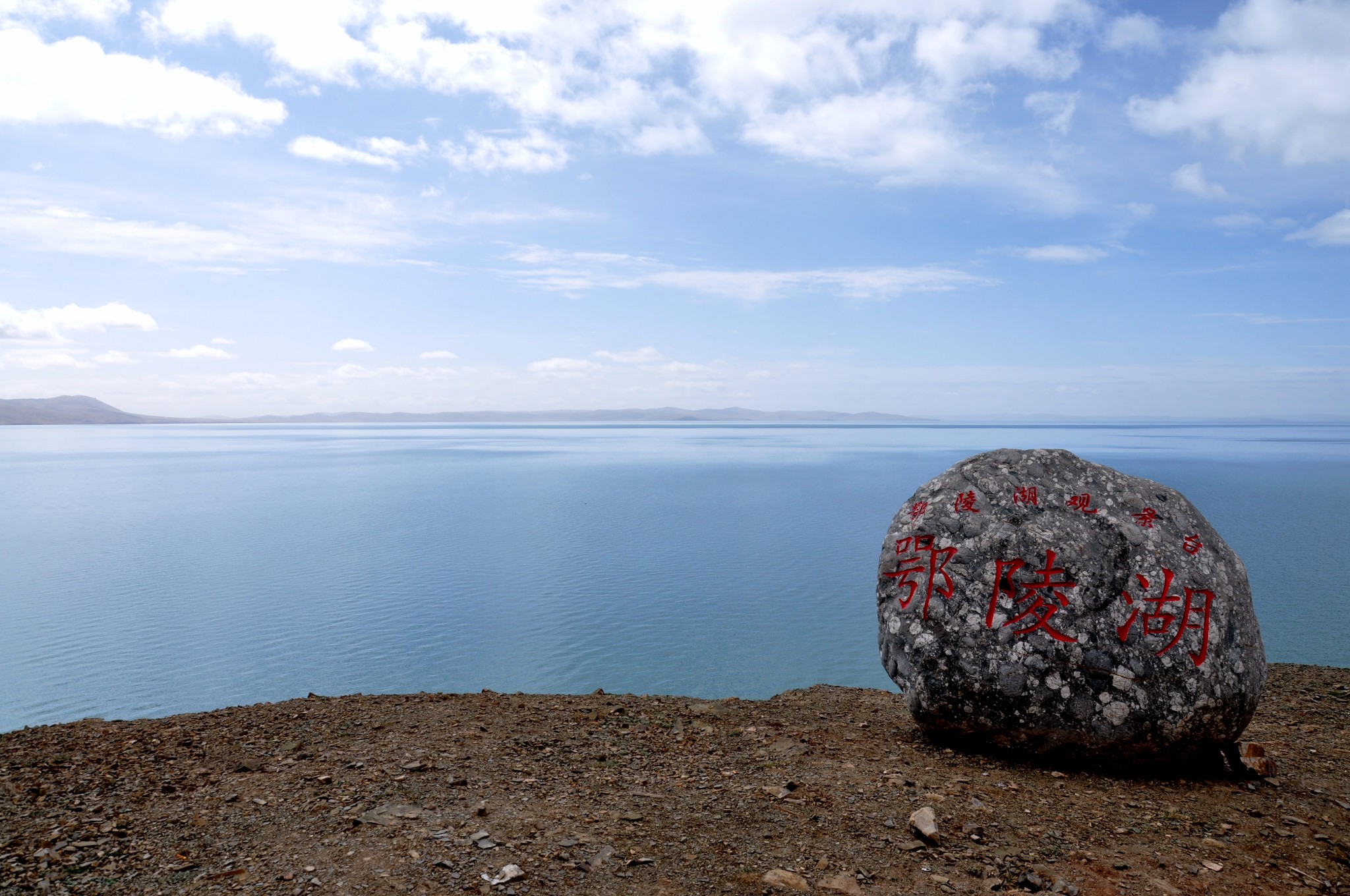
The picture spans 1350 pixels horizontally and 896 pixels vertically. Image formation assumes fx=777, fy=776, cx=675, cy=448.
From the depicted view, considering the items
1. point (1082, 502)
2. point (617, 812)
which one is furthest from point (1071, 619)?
point (617, 812)

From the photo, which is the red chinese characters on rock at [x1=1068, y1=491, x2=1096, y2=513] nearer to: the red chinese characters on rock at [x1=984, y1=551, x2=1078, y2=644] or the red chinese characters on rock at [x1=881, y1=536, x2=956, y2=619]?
the red chinese characters on rock at [x1=984, y1=551, x2=1078, y2=644]

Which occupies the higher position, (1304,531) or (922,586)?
(922,586)

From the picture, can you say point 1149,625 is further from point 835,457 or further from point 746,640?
point 835,457

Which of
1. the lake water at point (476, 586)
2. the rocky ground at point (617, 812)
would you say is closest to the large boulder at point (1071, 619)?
the rocky ground at point (617, 812)

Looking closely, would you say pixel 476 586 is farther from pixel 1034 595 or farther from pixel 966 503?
pixel 1034 595

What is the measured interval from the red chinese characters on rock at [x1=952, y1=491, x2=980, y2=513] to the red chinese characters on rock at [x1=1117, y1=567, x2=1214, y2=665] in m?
Result: 1.56

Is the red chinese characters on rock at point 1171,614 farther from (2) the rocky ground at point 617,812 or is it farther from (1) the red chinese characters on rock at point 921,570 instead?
(1) the red chinese characters on rock at point 921,570

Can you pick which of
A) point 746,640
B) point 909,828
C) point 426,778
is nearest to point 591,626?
point 746,640

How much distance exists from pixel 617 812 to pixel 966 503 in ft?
15.0

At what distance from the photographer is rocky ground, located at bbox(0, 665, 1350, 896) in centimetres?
530

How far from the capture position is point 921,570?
788 cm

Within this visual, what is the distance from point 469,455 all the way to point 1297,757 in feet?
338

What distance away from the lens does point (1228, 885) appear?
17.3 feet

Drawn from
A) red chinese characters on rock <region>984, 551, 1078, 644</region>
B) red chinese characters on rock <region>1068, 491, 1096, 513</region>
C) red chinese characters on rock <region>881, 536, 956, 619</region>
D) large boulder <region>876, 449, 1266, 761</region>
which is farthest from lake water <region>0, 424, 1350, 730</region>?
red chinese characters on rock <region>1068, 491, 1096, 513</region>
